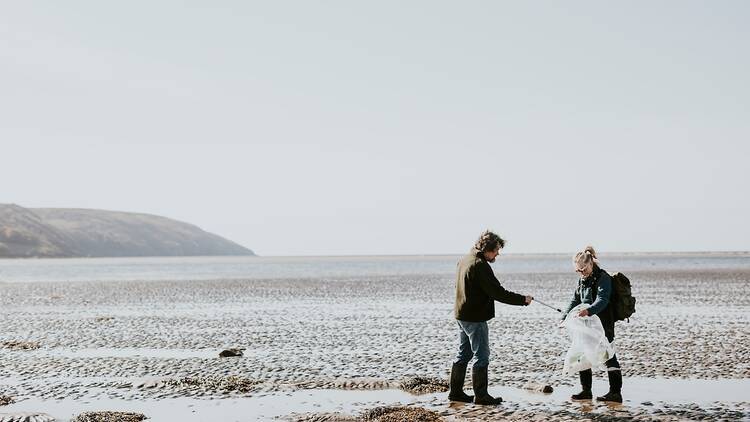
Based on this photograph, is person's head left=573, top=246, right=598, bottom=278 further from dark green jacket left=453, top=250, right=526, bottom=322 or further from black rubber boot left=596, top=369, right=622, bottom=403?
black rubber boot left=596, top=369, right=622, bottom=403

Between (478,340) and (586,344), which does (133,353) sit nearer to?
(478,340)

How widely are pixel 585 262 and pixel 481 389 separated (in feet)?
8.16

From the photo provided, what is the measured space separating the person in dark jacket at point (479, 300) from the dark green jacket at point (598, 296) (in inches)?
35.9

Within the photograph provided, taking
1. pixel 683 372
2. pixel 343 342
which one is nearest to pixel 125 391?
pixel 343 342

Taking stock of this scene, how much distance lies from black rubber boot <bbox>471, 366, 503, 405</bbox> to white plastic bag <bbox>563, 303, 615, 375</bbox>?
124 centimetres

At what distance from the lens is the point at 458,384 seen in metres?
11.7

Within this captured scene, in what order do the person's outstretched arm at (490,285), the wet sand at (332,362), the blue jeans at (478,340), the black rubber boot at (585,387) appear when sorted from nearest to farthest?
1. the person's outstretched arm at (490,285)
2. the blue jeans at (478,340)
3. the wet sand at (332,362)
4. the black rubber boot at (585,387)

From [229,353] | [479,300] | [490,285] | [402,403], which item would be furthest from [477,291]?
[229,353]

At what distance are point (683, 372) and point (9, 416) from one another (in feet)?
38.2

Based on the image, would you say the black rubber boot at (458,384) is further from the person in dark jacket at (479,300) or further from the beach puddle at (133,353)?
the beach puddle at (133,353)

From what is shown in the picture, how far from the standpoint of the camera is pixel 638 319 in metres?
25.6

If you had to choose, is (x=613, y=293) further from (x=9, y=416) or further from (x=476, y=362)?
(x=9, y=416)

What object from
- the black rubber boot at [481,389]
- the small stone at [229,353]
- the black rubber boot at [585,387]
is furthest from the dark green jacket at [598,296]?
the small stone at [229,353]

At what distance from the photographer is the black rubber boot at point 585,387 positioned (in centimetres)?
1168
